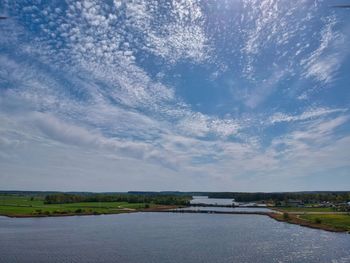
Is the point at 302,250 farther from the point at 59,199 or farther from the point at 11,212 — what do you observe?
the point at 59,199

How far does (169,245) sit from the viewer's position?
63188 mm

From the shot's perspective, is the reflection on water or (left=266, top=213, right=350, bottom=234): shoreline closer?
the reflection on water

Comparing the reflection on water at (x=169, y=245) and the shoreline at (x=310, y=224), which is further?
the shoreline at (x=310, y=224)

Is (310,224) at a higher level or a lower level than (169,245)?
higher

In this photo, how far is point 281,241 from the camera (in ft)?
223

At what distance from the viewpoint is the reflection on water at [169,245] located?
2095 inches

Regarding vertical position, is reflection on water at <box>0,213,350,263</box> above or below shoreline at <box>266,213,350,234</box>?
below

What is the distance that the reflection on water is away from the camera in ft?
175

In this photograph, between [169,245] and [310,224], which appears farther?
[310,224]

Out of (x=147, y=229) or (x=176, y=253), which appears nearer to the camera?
(x=176, y=253)

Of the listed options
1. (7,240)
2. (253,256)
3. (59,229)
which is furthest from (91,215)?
(253,256)

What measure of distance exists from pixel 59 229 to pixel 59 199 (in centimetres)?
10520

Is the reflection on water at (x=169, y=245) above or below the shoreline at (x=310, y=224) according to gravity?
below

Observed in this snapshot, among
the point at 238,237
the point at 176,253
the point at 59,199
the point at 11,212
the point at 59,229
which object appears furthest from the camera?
the point at 59,199
